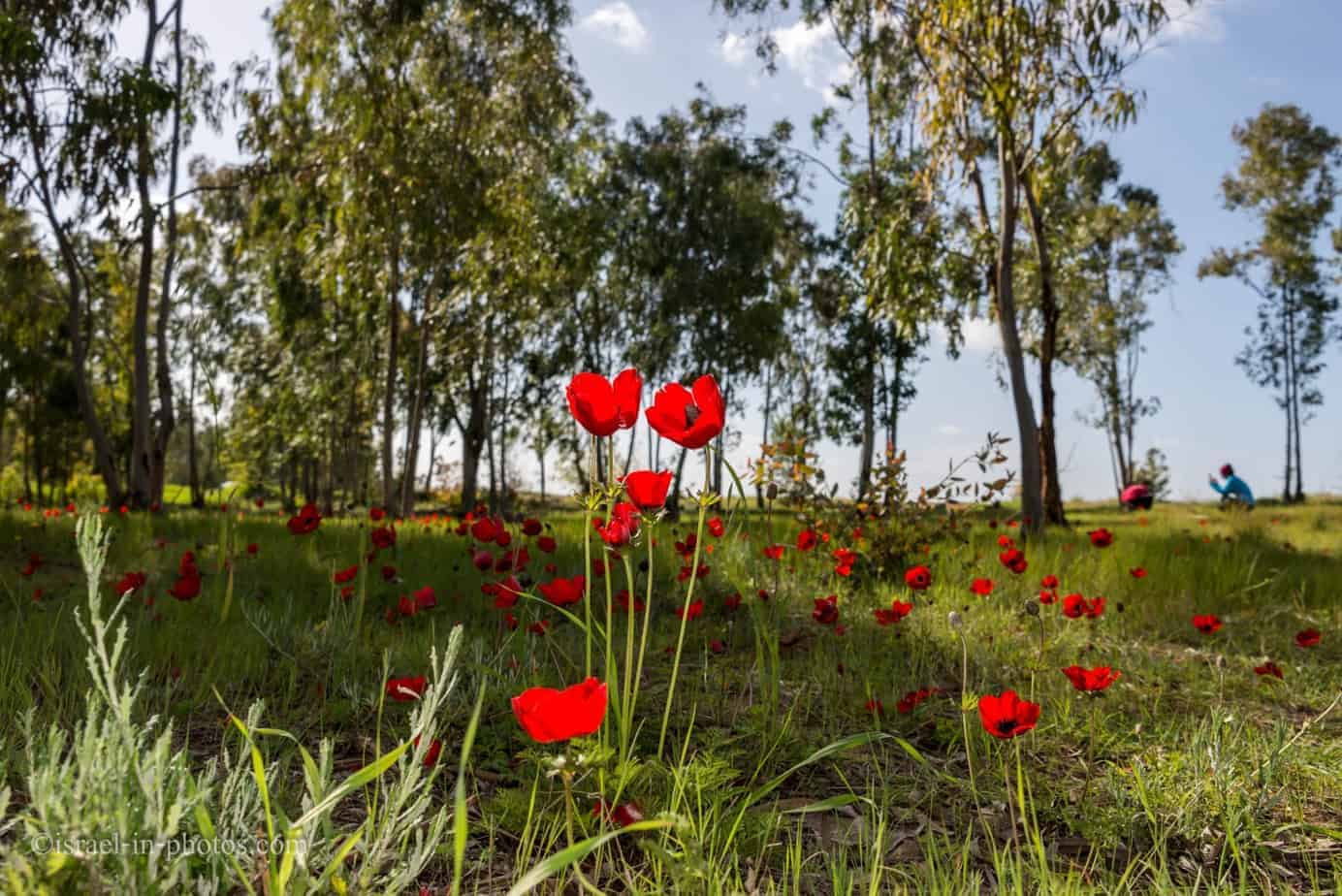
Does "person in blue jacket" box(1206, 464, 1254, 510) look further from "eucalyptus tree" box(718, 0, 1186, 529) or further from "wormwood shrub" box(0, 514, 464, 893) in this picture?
"wormwood shrub" box(0, 514, 464, 893)

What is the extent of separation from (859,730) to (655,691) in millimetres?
682

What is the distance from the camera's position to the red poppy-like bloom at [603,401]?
66.4 inches

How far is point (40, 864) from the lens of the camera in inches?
45.6

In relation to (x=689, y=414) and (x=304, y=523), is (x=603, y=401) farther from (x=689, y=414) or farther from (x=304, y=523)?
(x=304, y=523)

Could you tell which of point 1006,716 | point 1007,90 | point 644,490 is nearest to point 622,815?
point 644,490

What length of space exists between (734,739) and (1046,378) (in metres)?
10.2

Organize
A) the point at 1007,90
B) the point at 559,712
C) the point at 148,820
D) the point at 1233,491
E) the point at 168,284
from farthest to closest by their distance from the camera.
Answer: the point at 1233,491, the point at 168,284, the point at 1007,90, the point at 559,712, the point at 148,820

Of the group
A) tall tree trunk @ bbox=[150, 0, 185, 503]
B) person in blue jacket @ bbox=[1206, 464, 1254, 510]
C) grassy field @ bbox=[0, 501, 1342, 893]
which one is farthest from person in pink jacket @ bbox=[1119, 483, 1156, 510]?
tall tree trunk @ bbox=[150, 0, 185, 503]

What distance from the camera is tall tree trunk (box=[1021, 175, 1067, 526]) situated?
1098 centimetres

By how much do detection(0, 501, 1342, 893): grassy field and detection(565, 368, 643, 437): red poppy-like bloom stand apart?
0.49 meters

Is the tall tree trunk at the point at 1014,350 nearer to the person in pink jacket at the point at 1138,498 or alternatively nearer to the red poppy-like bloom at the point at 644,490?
the red poppy-like bloom at the point at 644,490

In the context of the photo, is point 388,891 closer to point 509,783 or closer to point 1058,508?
point 509,783

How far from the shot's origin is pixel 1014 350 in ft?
31.4

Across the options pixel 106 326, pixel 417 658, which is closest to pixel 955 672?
pixel 417 658
